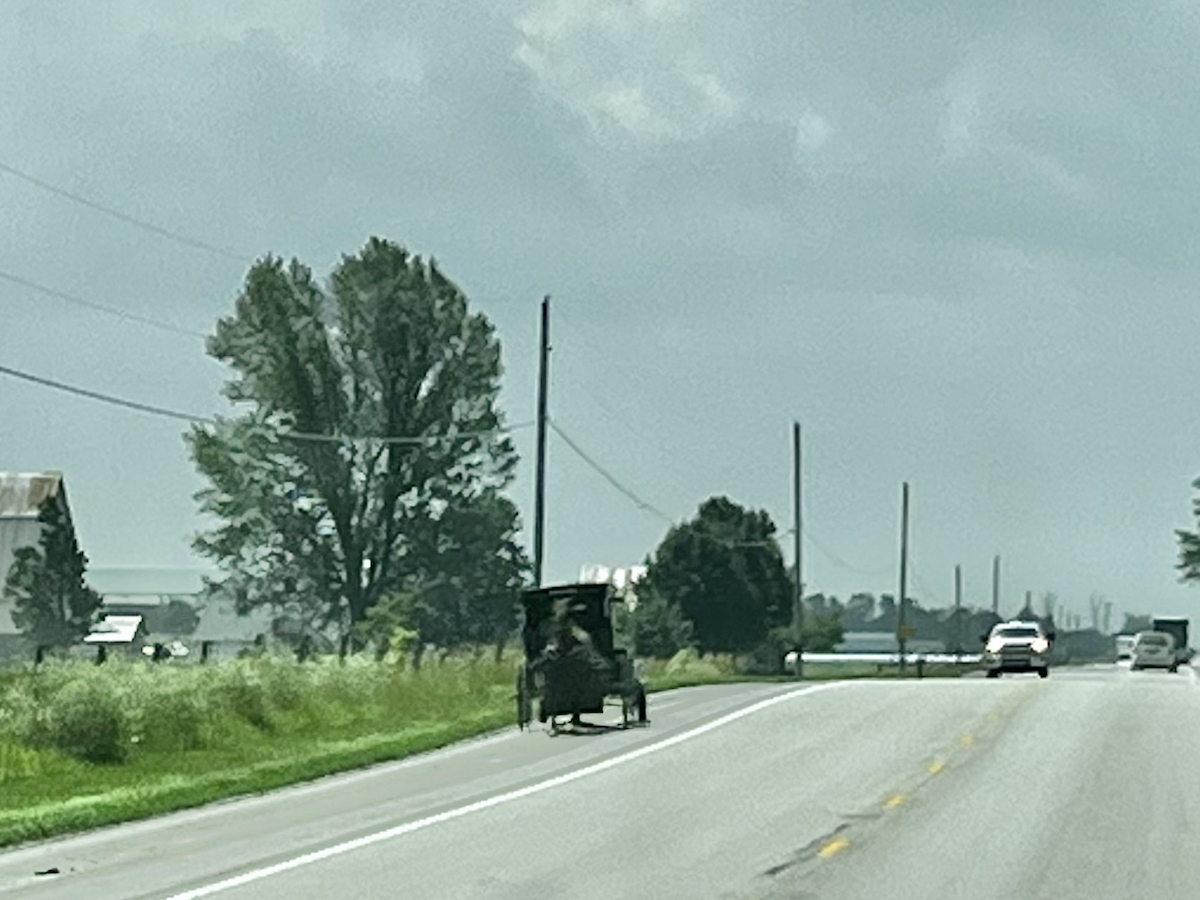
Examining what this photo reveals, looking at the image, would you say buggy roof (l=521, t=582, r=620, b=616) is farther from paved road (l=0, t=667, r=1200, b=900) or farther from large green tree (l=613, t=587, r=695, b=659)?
large green tree (l=613, t=587, r=695, b=659)

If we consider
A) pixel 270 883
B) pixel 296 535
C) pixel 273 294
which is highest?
pixel 273 294

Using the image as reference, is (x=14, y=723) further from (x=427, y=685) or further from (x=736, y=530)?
(x=736, y=530)

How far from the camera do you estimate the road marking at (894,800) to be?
2519cm

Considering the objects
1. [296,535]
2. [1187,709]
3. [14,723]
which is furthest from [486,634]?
[14,723]

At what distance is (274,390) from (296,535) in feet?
14.9

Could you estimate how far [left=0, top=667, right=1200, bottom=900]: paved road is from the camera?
18234mm

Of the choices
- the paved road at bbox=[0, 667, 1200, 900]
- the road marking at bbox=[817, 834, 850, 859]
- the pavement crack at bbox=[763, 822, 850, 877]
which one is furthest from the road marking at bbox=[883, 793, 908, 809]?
the road marking at bbox=[817, 834, 850, 859]

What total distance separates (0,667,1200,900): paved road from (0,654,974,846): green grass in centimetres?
80

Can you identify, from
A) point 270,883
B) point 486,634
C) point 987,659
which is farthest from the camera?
point 486,634

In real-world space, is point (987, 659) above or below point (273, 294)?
below

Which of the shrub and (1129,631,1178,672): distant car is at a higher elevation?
(1129,631,1178,672): distant car

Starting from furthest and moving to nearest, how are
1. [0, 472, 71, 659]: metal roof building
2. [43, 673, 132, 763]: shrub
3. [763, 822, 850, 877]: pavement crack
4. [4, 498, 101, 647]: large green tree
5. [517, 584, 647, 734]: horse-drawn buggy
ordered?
[0, 472, 71, 659]: metal roof building < [4, 498, 101, 647]: large green tree < [517, 584, 647, 734]: horse-drawn buggy < [43, 673, 132, 763]: shrub < [763, 822, 850, 877]: pavement crack

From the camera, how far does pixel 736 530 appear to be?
436 feet

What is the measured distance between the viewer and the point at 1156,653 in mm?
97812
